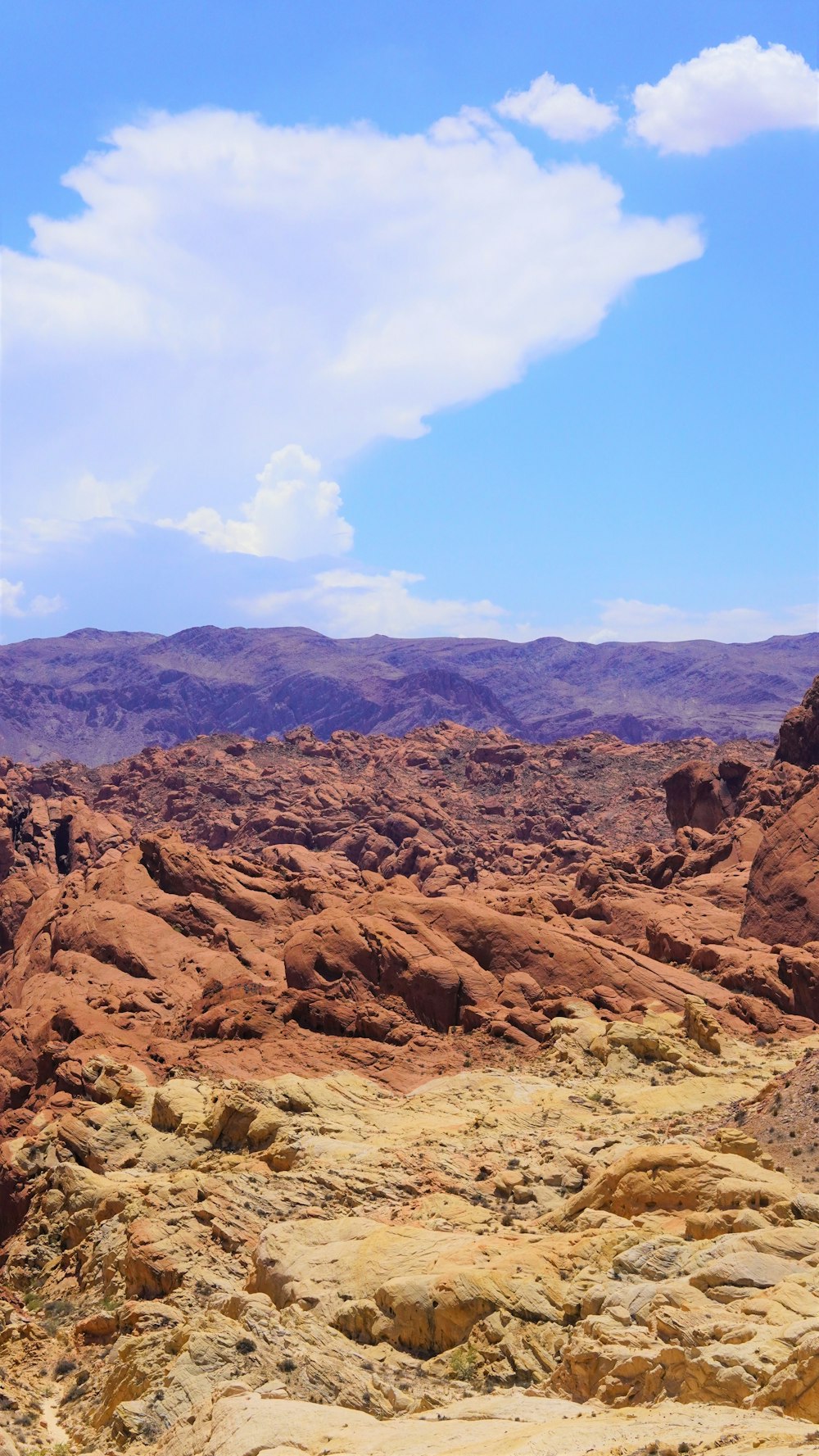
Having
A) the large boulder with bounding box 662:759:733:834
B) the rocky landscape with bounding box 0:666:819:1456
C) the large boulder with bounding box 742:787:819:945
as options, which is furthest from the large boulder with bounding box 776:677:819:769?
the large boulder with bounding box 742:787:819:945

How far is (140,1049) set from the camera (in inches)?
1422

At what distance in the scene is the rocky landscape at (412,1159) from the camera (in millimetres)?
17578

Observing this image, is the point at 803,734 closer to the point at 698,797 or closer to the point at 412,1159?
the point at 698,797

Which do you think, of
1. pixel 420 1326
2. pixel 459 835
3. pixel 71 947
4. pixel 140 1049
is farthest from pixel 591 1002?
pixel 459 835

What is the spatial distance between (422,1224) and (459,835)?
78.7m

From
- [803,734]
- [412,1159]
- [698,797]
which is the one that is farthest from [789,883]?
[698,797]

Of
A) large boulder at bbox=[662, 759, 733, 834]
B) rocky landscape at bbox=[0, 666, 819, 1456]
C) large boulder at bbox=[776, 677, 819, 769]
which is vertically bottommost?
rocky landscape at bbox=[0, 666, 819, 1456]

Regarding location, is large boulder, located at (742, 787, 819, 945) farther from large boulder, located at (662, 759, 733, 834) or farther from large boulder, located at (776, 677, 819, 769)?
large boulder, located at (662, 759, 733, 834)

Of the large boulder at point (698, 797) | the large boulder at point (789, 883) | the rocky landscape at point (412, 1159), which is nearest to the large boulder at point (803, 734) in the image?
the rocky landscape at point (412, 1159)

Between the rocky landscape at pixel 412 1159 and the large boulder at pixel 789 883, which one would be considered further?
the large boulder at pixel 789 883

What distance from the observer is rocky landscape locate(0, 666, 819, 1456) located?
17.6m

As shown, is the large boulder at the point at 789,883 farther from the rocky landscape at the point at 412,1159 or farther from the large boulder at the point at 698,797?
the large boulder at the point at 698,797

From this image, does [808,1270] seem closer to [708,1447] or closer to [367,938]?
[708,1447]

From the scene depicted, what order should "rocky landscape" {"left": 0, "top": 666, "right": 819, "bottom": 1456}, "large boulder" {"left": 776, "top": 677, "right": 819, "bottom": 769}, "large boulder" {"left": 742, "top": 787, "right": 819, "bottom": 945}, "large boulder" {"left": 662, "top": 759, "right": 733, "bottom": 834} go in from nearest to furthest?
1. "rocky landscape" {"left": 0, "top": 666, "right": 819, "bottom": 1456}
2. "large boulder" {"left": 742, "top": 787, "right": 819, "bottom": 945}
3. "large boulder" {"left": 776, "top": 677, "right": 819, "bottom": 769}
4. "large boulder" {"left": 662, "top": 759, "right": 733, "bottom": 834}
